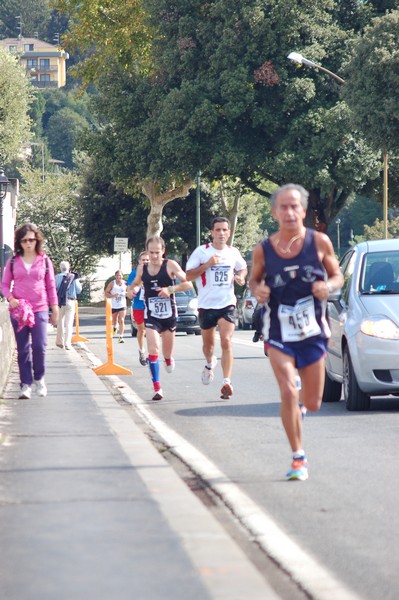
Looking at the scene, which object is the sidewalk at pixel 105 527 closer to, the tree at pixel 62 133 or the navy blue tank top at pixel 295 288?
the navy blue tank top at pixel 295 288

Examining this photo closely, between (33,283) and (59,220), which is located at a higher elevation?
(59,220)

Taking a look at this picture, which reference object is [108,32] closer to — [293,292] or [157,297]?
[157,297]

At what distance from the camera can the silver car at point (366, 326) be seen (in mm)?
12172

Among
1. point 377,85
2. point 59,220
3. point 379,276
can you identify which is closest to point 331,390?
point 379,276

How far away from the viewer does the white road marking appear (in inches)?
208

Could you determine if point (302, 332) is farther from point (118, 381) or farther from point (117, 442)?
point (118, 381)

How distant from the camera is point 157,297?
14297 millimetres

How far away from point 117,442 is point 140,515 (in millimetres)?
2972

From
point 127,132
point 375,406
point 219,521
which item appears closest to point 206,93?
point 127,132

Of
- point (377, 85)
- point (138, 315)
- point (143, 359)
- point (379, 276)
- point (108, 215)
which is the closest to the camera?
point (379, 276)

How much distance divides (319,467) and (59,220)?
67.9 meters

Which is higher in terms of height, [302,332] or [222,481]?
[302,332]

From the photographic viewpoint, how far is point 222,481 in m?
7.98

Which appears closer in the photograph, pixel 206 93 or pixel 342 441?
pixel 342 441
